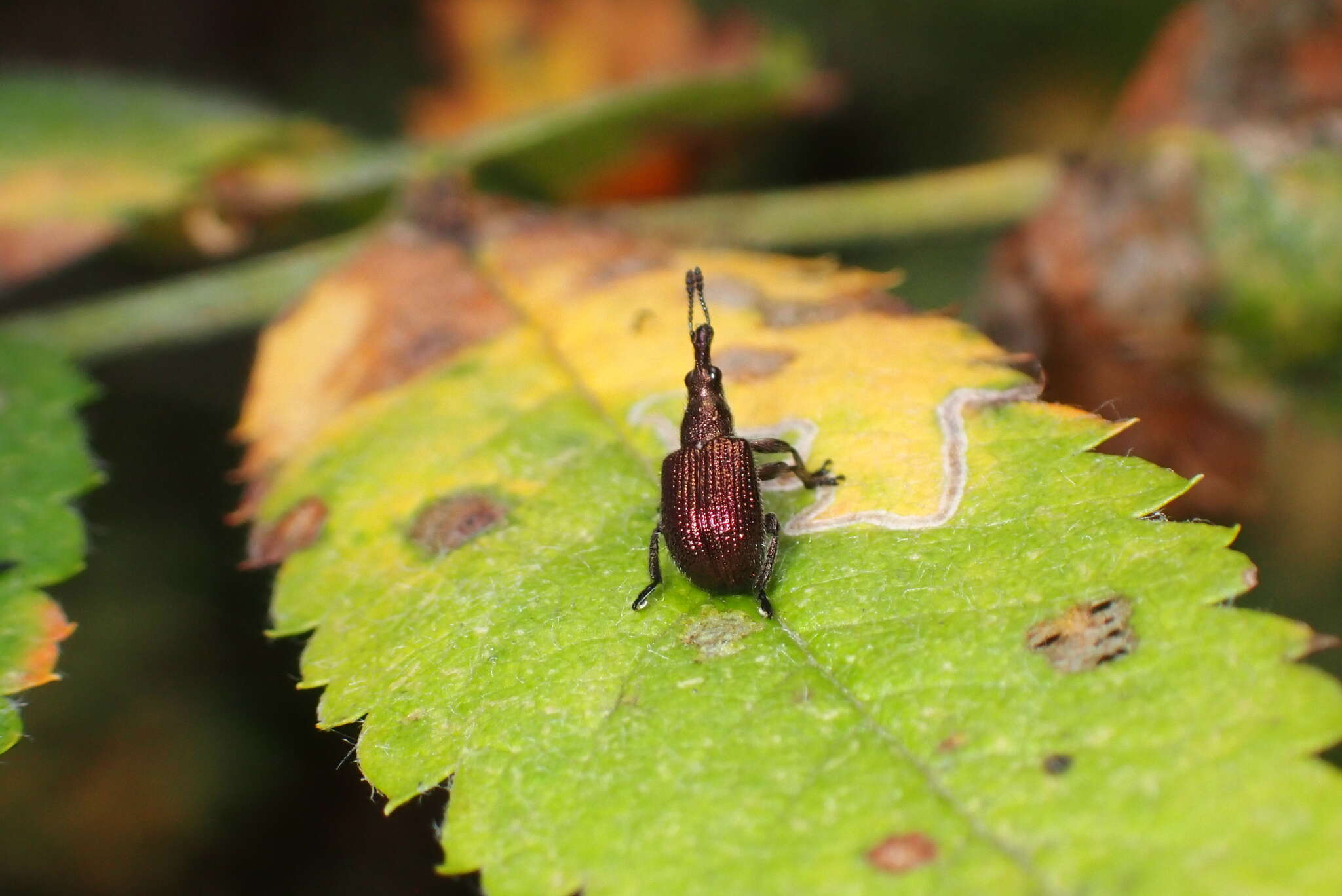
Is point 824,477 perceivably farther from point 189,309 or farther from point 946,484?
point 189,309

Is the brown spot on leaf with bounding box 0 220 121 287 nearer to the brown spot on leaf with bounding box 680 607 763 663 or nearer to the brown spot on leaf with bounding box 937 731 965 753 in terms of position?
the brown spot on leaf with bounding box 680 607 763 663

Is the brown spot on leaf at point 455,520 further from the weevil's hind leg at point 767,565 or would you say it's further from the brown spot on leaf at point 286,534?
the weevil's hind leg at point 767,565

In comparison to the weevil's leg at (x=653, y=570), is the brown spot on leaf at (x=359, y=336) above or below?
above

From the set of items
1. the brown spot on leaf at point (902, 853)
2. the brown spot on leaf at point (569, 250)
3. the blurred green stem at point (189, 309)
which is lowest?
the brown spot on leaf at point (902, 853)

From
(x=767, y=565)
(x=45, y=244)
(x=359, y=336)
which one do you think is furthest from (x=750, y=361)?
(x=45, y=244)

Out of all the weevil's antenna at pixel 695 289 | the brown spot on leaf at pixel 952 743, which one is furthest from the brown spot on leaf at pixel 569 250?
the brown spot on leaf at pixel 952 743

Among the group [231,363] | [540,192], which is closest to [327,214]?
[540,192]

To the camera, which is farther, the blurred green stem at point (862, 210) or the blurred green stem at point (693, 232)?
the blurred green stem at point (862, 210)

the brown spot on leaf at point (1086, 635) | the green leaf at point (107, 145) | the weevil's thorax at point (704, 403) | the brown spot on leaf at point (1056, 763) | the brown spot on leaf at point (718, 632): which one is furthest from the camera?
the green leaf at point (107, 145)
